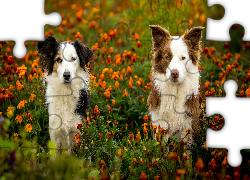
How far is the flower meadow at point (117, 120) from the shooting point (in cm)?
459

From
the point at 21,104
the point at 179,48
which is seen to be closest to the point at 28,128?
the point at 21,104

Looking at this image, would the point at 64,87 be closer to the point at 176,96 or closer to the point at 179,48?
the point at 176,96

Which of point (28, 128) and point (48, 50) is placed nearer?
point (48, 50)

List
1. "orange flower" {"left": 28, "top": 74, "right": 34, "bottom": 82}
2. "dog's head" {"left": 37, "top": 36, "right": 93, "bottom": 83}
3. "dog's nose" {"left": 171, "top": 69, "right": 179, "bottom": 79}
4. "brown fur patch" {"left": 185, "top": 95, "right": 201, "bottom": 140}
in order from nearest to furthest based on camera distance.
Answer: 1. "dog's nose" {"left": 171, "top": 69, "right": 179, "bottom": 79}
2. "dog's head" {"left": 37, "top": 36, "right": 93, "bottom": 83}
3. "brown fur patch" {"left": 185, "top": 95, "right": 201, "bottom": 140}
4. "orange flower" {"left": 28, "top": 74, "right": 34, "bottom": 82}

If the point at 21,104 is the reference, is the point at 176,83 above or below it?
above

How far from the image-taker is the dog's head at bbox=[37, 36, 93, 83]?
5.04 metres

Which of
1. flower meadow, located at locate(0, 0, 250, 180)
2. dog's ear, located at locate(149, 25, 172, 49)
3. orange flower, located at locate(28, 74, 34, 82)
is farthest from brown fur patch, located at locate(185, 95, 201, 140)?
orange flower, located at locate(28, 74, 34, 82)

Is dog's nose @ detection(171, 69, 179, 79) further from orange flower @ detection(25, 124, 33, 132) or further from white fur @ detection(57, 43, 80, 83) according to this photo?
orange flower @ detection(25, 124, 33, 132)

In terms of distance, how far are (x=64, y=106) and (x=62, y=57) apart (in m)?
0.77

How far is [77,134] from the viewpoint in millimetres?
5043

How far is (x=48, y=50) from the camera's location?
525 cm

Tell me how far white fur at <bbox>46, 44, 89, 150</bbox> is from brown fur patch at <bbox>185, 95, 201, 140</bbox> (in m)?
1.64

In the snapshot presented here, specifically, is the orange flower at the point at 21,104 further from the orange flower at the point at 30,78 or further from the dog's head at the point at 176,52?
the dog's head at the point at 176,52

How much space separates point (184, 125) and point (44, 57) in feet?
7.70
